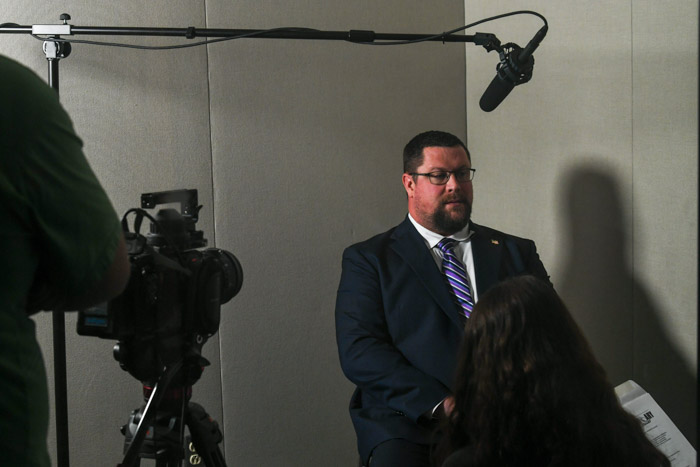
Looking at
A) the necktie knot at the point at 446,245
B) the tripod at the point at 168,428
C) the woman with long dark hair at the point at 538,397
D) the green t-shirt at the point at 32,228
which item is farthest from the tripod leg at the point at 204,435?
the necktie knot at the point at 446,245

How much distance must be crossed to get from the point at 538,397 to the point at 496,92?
50.0 inches

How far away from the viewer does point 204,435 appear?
5.28 ft

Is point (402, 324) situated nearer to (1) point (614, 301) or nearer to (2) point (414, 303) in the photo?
(2) point (414, 303)

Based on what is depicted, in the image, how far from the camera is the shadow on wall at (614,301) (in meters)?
2.23

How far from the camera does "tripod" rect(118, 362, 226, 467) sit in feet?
4.82

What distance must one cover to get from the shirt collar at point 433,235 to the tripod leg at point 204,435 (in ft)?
3.64

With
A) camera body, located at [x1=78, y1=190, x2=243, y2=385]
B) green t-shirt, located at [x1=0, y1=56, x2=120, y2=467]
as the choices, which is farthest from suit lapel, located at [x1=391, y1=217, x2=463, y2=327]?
Answer: green t-shirt, located at [x1=0, y1=56, x2=120, y2=467]

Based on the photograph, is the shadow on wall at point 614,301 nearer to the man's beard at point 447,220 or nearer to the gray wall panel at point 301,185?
the man's beard at point 447,220

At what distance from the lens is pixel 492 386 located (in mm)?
1325

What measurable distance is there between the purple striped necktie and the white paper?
56 centimetres

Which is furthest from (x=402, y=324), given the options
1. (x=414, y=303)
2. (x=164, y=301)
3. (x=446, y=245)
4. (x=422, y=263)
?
(x=164, y=301)

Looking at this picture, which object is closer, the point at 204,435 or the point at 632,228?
the point at 204,435

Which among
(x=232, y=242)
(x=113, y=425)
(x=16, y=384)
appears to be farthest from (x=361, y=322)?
(x=16, y=384)

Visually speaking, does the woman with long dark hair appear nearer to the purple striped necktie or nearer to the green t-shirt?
the green t-shirt
